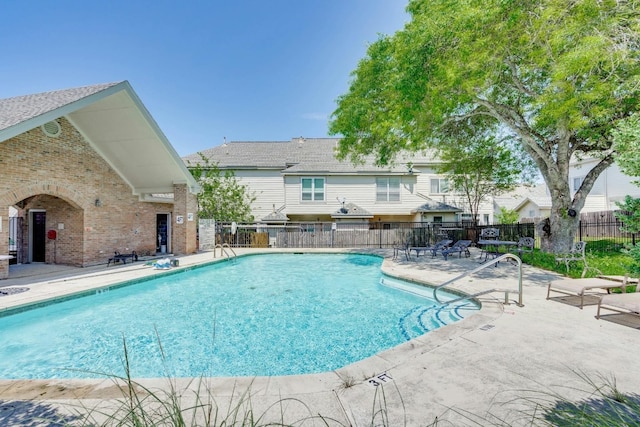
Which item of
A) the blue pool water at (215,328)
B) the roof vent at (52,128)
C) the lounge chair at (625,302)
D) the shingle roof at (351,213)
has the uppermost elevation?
the roof vent at (52,128)

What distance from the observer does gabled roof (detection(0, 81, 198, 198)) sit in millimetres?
8680

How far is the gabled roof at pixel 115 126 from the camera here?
8.68 meters

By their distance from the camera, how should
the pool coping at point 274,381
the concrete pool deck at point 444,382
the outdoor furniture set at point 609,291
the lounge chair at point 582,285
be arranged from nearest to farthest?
the concrete pool deck at point 444,382 → the pool coping at point 274,381 → the outdoor furniture set at point 609,291 → the lounge chair at point 582,285

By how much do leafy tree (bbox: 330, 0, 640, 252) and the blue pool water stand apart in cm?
674

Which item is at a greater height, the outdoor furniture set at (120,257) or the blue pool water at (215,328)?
the outdoor furniture set at (120,257)

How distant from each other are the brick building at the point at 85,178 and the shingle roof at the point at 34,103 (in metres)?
0.06

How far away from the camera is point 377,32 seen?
1202 cm

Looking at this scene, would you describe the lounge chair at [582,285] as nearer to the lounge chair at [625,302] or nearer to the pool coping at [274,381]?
the lounge chair at [625,302]

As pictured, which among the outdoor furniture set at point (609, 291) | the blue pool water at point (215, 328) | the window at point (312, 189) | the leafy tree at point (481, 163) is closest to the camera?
the outdoor furniture set at point (609, 291)

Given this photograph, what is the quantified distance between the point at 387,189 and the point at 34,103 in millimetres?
19874

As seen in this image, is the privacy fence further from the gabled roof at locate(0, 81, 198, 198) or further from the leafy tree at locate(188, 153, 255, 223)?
the gabled roof at locate(0, 81, 198, 198)

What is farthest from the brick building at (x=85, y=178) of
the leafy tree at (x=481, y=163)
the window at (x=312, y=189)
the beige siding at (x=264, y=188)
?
the leafy tree at (x=481, y=163)

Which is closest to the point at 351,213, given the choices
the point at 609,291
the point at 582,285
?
the point at 609,291

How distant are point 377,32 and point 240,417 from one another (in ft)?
45.3
